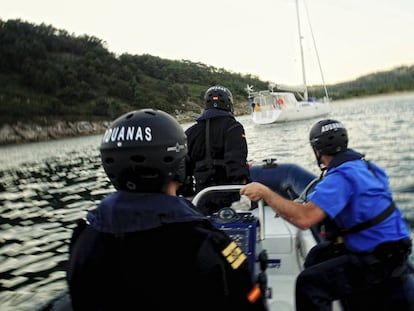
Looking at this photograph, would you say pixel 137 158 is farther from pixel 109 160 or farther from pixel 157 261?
pixel 157 261

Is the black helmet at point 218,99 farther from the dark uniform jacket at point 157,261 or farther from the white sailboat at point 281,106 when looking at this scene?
the white sailboat at point 281,106

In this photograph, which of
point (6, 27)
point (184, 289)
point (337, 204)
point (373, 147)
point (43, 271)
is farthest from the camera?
point (6, 27)

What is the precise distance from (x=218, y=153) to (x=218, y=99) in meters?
0.57

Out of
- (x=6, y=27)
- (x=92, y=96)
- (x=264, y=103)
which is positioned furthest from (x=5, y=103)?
(x=264, y=103)

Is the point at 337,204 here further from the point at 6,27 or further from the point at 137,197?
the point at 6,27

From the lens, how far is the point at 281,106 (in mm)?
41625

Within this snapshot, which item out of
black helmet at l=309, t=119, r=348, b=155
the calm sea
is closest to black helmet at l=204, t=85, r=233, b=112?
black helmet at l=309, t=119, r=348, b=155

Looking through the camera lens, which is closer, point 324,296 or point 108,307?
point 108,307

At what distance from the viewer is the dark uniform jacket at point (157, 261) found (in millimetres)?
1272

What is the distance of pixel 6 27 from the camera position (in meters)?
100

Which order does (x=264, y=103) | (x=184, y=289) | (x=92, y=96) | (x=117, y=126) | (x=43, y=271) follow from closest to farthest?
1. (x=184, y=289)
2. (x=117, y=126)
3. (x=43, y=271)
4. (x=264, y=103)
5. (x=92, y=96)

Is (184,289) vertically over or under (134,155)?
under

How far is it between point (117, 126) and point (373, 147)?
17.3 meters

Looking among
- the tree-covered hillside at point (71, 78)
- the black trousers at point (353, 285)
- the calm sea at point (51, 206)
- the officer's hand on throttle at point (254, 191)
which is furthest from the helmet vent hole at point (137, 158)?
the tree-covered hillside at point (71, 78)
